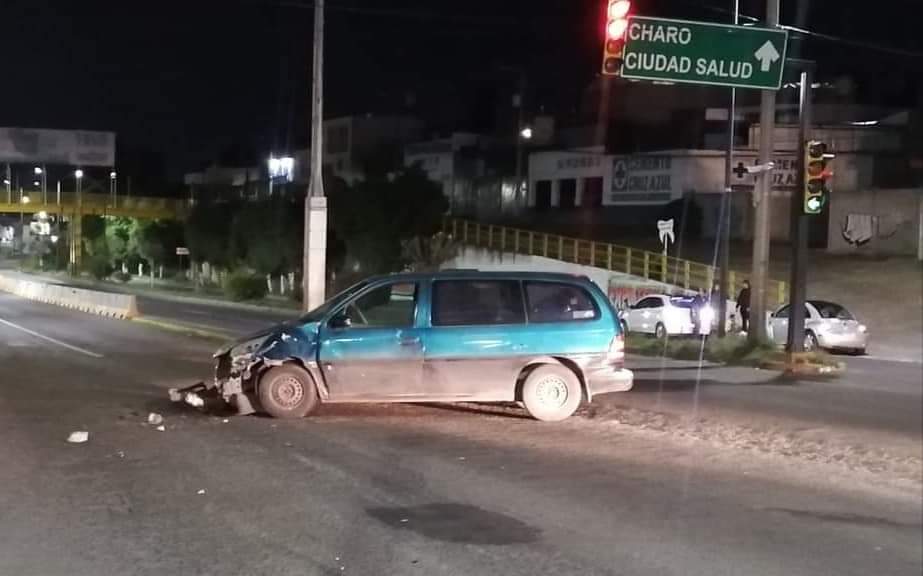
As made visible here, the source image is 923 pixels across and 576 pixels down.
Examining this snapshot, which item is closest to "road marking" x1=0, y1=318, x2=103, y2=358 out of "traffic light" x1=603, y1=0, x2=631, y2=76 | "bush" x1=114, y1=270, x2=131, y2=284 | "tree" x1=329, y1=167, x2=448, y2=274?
"traffic light" x1=603, y1=0, x2=631, y2=76

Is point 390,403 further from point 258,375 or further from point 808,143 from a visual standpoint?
point 808,143

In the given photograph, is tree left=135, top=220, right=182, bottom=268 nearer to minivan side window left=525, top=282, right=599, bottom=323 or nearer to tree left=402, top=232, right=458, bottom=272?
tree left=402, top=232, right=458, bottom=272

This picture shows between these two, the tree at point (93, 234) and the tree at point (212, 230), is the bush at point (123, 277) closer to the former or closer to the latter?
the tree at point (93, 234)

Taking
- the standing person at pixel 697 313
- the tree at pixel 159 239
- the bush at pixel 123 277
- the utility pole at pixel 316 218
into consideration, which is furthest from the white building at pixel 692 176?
the bush at pixel 123 277

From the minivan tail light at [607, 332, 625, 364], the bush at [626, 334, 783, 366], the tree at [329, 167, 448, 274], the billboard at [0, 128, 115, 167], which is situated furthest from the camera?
the tree at [329, 167, 448, 274]

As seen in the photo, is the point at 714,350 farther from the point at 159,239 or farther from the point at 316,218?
the point at 159,239

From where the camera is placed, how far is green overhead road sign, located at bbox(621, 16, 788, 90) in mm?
16531

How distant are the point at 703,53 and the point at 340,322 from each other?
7428mm

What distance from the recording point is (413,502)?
28.5 feet

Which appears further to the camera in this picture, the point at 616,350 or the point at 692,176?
the point at 692,176

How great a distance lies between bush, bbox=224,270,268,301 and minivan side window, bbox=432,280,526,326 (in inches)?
1896

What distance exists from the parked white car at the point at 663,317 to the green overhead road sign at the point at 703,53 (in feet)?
48.4

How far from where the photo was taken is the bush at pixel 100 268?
95312mm

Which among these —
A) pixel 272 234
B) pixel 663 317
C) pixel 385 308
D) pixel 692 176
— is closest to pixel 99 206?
pixel 272 234
